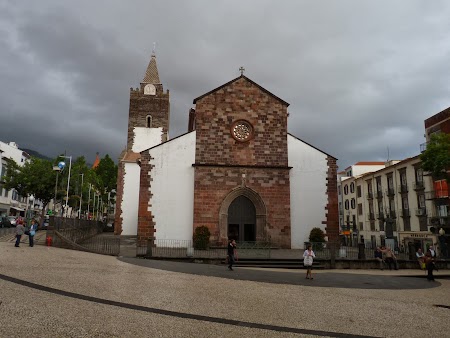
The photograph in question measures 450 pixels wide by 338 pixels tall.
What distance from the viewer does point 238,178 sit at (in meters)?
24.7

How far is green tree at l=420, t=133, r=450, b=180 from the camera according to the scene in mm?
21000

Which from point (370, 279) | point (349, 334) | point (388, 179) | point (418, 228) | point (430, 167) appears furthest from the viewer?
point (388, 179)

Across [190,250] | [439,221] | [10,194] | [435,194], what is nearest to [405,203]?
[435,194]

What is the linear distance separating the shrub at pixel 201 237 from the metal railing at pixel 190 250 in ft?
1.08

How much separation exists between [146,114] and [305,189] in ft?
97.1

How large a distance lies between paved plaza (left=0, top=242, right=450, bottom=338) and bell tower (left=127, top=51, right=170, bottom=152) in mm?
34295

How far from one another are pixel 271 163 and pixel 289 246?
19.8 feet

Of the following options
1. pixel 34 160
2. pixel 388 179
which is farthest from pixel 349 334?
pixel 34 160

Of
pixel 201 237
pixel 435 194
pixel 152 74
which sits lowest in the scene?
pixel 201 237

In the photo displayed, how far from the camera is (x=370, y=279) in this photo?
1454cm

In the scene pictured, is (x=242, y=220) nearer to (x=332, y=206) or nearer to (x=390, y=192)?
(x=332, y=206)

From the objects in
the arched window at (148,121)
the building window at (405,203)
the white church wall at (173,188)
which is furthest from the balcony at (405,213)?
the arched window at (148,121)

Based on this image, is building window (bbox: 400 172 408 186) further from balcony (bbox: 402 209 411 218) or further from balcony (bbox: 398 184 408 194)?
balcony (bbox: 402 209 411 218)

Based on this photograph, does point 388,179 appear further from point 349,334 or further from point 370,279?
point 349,334
